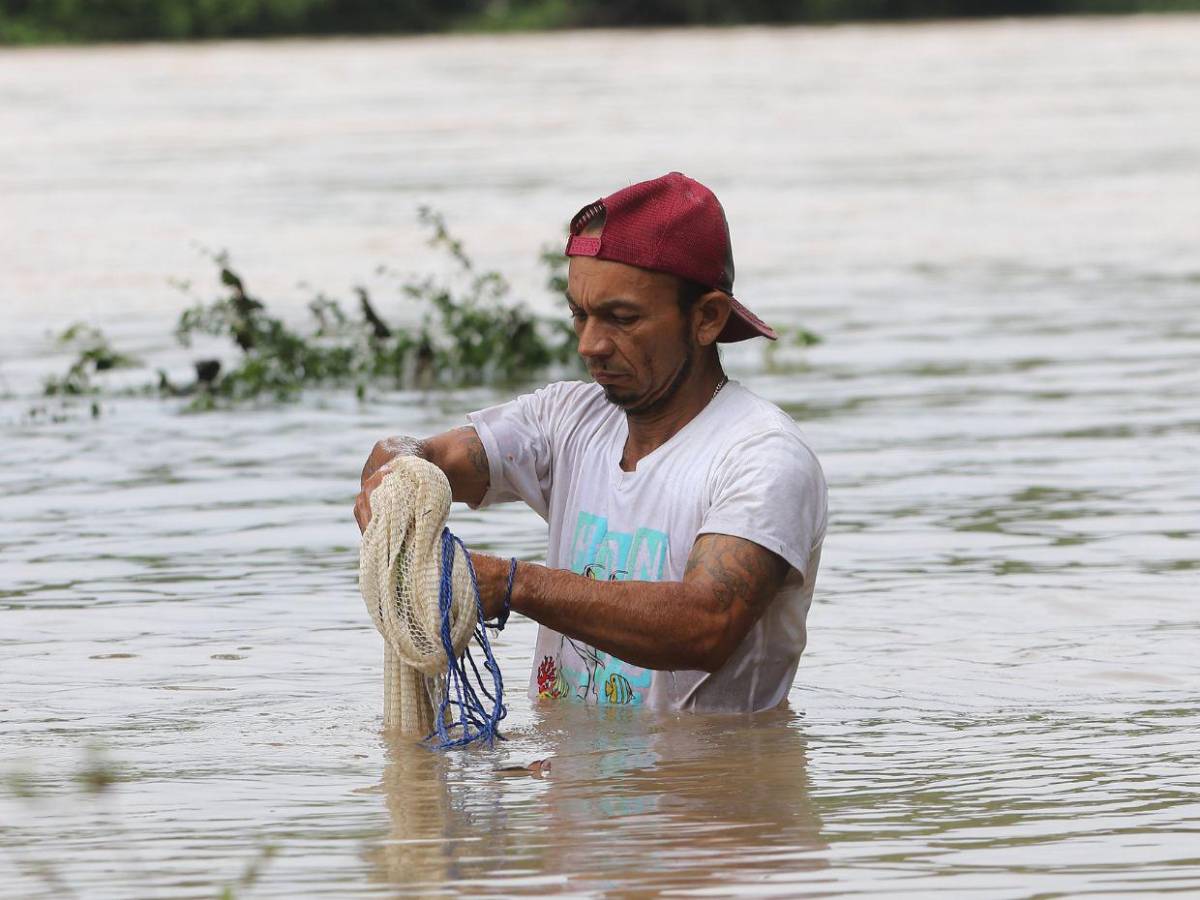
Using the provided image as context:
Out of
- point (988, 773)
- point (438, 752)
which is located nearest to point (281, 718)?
point (438, 752)

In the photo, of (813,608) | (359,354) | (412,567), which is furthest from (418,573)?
(359,354)

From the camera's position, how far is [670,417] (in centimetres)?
540

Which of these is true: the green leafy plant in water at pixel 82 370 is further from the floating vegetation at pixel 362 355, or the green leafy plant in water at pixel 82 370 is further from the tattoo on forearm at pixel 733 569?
the tattoo on forearm at pixel 733 569

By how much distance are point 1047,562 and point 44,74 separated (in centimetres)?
4217

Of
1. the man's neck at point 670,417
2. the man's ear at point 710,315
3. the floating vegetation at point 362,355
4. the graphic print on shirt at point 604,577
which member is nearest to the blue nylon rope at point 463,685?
the graphic print on shirt at point 604,577

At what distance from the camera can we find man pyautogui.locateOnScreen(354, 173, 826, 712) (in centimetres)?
503

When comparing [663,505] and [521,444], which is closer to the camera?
[663,505]

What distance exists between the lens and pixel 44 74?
48000mm

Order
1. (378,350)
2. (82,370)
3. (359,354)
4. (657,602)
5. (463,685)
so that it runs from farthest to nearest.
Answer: (359,354) → (378,350) → (82,370) → (463,685) → (657,602)

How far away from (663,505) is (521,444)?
1.52 ft

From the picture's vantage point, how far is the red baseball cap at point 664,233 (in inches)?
204

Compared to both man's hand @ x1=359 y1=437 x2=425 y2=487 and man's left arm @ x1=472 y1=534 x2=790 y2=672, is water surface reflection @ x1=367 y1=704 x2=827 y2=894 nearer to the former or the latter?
man's left arm @ x1=472 y1=534 x2=790 y2=672

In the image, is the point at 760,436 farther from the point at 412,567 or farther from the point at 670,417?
the point at 412,567

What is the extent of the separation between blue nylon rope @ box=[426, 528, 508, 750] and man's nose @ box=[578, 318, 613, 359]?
483 millimetres
